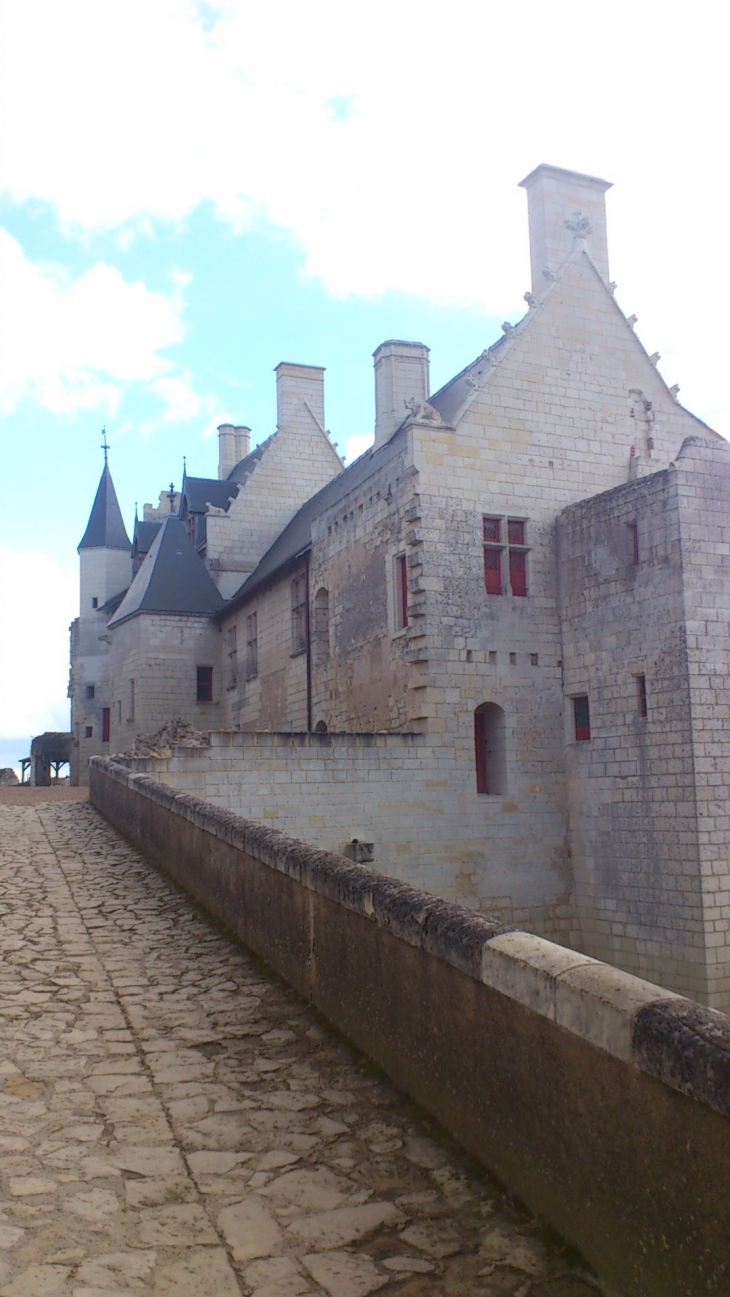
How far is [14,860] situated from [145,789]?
1.44 m

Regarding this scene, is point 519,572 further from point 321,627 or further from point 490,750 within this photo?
point 321,627

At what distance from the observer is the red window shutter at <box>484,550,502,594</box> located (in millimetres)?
15500

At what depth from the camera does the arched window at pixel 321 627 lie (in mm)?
18859

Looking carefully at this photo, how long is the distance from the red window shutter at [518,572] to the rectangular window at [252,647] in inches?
343

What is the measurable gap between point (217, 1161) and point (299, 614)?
55.4 feet

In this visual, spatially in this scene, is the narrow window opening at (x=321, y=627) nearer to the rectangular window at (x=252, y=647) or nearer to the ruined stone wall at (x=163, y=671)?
the rectangular window at (x=252, y=647)

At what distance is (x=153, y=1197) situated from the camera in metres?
3.20

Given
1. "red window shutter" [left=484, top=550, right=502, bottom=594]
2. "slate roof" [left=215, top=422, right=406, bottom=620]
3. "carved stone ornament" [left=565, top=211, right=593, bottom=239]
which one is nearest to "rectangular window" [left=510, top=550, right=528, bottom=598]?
A: "red window shutter" [left=484, top=550, right=502, bottom=594]

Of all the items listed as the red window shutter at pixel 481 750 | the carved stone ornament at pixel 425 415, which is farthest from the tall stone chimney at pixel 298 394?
the red window shutter at pixel 481 750

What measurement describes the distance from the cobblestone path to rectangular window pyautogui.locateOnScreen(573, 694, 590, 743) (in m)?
10.2

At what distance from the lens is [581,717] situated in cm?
1542

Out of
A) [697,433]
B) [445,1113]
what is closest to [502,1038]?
[445,1113]

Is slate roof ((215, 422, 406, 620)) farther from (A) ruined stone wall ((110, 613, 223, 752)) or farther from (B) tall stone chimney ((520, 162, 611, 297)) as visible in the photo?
(B) tall stone chimney ((520, 162, 611, 297))

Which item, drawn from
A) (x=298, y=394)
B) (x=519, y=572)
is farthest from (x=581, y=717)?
(x=298, y=394)
